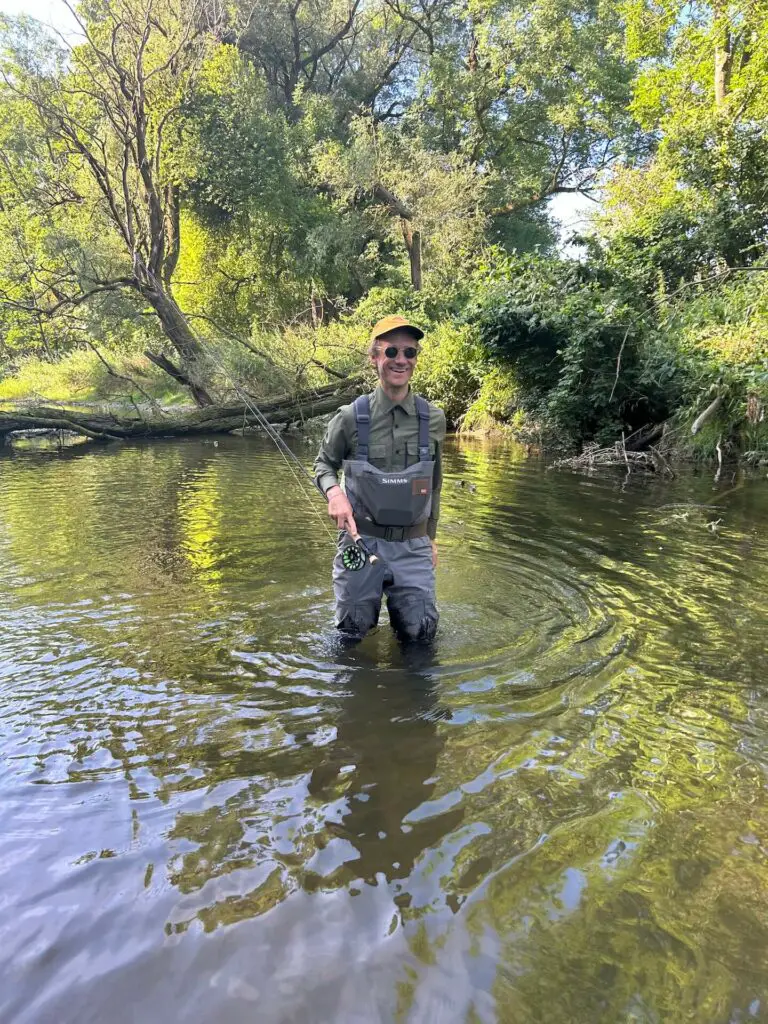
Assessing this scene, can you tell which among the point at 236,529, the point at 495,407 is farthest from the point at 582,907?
the point at 495,407

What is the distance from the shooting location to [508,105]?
2947 centimetres

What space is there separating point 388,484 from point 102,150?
17801 millimetres

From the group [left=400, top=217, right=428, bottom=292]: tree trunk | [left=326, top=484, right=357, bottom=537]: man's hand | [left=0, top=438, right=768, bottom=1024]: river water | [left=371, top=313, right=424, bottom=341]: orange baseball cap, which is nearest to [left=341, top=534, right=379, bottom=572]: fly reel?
[left=326, top=484, right=357, bottom=537]: man's hand

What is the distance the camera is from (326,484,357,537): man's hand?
3893 millimetres

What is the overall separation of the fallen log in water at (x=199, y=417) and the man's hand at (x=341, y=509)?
1521cm

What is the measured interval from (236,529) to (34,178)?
1660 centimetres

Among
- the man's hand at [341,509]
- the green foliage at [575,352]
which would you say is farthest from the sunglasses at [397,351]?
the green foliage at [575,352]

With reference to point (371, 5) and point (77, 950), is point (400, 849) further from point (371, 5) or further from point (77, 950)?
point (371, 5)

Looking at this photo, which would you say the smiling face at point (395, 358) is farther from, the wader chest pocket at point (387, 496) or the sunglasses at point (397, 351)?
the wader chest pocket at point (387, 496)

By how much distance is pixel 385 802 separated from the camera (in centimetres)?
283

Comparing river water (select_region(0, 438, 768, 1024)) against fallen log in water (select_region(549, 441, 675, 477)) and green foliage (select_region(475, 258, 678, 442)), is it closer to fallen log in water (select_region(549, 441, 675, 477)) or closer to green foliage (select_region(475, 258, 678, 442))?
fallen log in water (select_region(549, 441, 675, 477))

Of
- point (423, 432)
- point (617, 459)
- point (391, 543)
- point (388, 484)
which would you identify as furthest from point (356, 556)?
point (617, 459)

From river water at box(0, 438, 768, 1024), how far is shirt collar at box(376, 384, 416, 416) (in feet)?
5.27

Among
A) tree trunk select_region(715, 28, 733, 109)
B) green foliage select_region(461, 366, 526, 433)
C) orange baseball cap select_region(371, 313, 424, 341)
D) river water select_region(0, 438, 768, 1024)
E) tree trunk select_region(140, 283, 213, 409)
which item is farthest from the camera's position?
tree trunk select_region(140, 283, 213, 409)
